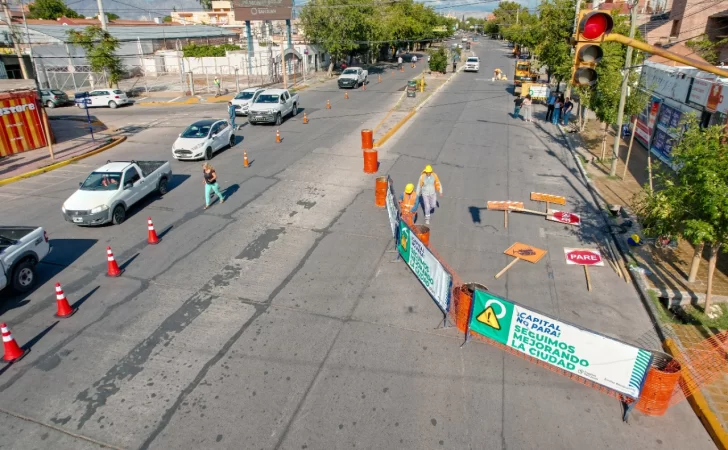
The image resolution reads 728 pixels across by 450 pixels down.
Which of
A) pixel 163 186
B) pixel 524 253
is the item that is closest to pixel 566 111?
pixel 524 253

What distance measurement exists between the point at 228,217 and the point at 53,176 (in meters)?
9.89

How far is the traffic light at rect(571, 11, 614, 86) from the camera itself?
5.95m

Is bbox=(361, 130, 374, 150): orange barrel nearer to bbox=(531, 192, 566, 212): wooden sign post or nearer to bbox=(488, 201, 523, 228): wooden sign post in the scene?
bbox=(488, 201, 523, 228): wooden sign post

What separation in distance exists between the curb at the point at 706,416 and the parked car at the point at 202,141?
18.3m

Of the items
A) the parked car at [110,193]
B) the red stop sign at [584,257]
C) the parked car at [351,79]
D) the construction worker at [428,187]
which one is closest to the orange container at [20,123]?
the parked car at [110,193]

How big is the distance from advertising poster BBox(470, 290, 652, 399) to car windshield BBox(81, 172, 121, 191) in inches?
450

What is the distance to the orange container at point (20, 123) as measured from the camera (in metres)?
20.9

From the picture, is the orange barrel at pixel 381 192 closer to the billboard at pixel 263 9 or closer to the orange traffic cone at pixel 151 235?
the orange traffic cone at pixel 151 235

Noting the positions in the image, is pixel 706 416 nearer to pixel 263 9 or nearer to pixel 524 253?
pixel 524 253

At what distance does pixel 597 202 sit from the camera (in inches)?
617

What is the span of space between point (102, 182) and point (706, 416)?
50.6 feet

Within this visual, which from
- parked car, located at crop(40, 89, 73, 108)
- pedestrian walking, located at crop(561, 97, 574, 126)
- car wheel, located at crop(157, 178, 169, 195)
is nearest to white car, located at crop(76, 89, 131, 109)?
parked car, located at crop(40, 89, 73, 108)

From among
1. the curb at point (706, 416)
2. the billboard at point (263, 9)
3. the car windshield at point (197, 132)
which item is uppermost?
the billboard at point (263, 9)

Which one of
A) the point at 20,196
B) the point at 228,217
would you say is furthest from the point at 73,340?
the point at 20,196
